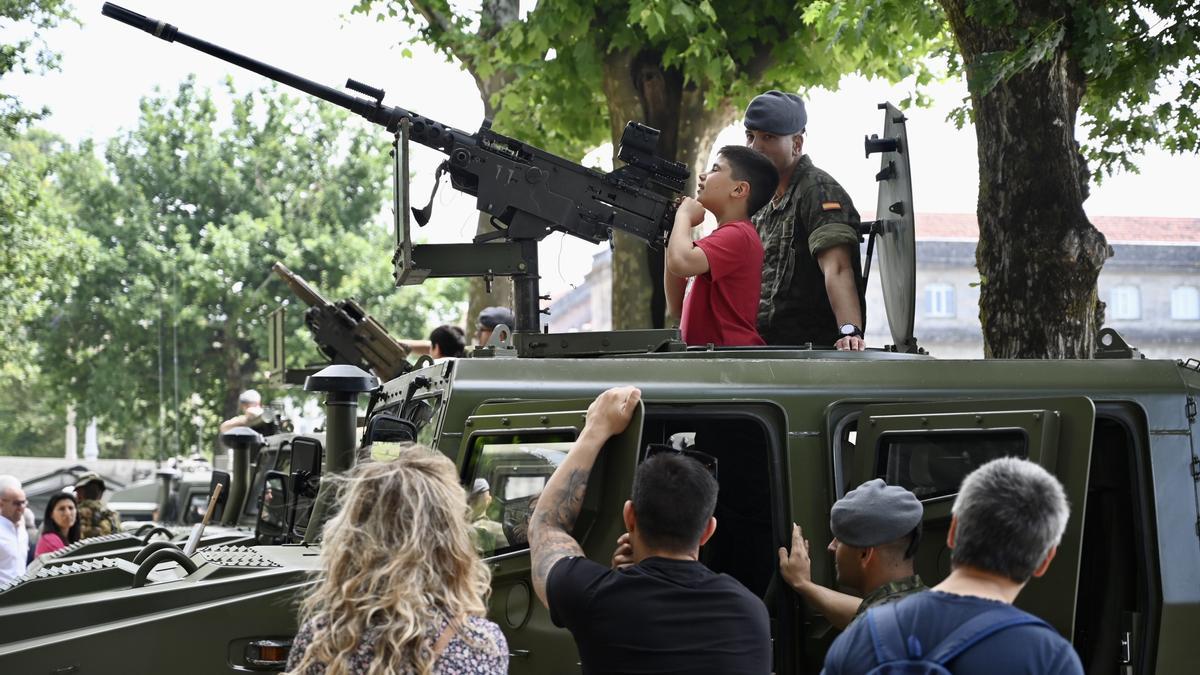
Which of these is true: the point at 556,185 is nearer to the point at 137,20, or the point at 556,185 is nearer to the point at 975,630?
the point at 137,20

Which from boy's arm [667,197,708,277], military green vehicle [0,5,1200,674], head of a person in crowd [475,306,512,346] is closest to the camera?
military green vehicle [0,5,1200,674]

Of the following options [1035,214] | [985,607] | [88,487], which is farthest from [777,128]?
[88,487]

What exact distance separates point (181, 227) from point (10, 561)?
2790cm

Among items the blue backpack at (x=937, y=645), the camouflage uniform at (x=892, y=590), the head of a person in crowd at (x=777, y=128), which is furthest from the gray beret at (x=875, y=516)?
the head of a person in crowd at (x=777, y=128)

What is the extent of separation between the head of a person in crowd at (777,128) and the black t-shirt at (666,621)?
3281 mm

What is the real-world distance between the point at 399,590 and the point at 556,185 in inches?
147

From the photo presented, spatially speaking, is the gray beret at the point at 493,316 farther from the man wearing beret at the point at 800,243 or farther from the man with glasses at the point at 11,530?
the man with glasses at the point at 11,530

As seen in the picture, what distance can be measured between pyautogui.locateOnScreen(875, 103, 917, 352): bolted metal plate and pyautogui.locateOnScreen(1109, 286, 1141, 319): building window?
106 feet

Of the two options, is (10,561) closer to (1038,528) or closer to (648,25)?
(648,25)

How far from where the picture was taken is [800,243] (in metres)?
6.71

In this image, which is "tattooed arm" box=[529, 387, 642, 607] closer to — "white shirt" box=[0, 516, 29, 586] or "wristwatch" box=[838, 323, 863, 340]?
"wristwatch" box=[838, 323, 863, 340]

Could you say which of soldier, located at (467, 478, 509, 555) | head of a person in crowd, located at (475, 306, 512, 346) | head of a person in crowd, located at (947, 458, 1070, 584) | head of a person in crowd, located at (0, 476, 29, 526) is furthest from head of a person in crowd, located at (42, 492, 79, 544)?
head of a person in crowd, located at (947, 458, 1070, 584)

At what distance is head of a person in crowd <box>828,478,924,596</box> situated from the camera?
420cm

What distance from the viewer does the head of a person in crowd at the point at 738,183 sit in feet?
20.2
